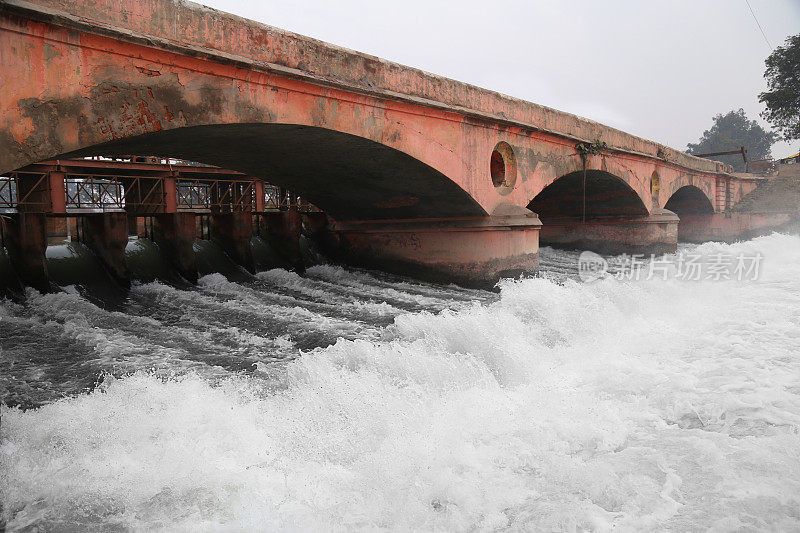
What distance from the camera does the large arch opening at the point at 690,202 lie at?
23.3m

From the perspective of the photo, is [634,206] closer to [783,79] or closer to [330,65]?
[330,65]

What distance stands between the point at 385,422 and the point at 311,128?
4096 mm

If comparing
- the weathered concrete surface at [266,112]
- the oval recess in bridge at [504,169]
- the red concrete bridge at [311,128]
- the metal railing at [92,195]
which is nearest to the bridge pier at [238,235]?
the red concrete bridge at [311,128]

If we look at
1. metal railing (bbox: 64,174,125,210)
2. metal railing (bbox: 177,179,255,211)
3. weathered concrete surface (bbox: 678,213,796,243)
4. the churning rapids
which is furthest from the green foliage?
weathered concrete surface (bbox: 678,213,796,243)

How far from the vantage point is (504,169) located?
414 inches

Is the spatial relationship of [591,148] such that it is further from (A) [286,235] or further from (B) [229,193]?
(B) [229,193]

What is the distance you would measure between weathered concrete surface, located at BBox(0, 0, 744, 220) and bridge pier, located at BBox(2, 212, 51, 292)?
2030 millimetres

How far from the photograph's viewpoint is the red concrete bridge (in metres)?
4.47

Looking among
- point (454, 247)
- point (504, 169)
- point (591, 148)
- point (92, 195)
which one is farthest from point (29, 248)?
point (591, 148)

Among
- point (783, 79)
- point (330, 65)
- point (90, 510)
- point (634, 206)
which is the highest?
point (783, 79)

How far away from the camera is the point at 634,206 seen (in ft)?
55.8

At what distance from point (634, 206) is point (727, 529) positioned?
15.5 metres

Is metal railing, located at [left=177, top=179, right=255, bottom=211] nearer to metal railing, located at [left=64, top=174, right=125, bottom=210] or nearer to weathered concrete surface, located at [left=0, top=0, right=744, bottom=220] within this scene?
metal railing, located at [left=64, top=174, right=125, bottom=210]

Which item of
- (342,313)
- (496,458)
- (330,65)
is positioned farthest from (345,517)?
(330,65)
